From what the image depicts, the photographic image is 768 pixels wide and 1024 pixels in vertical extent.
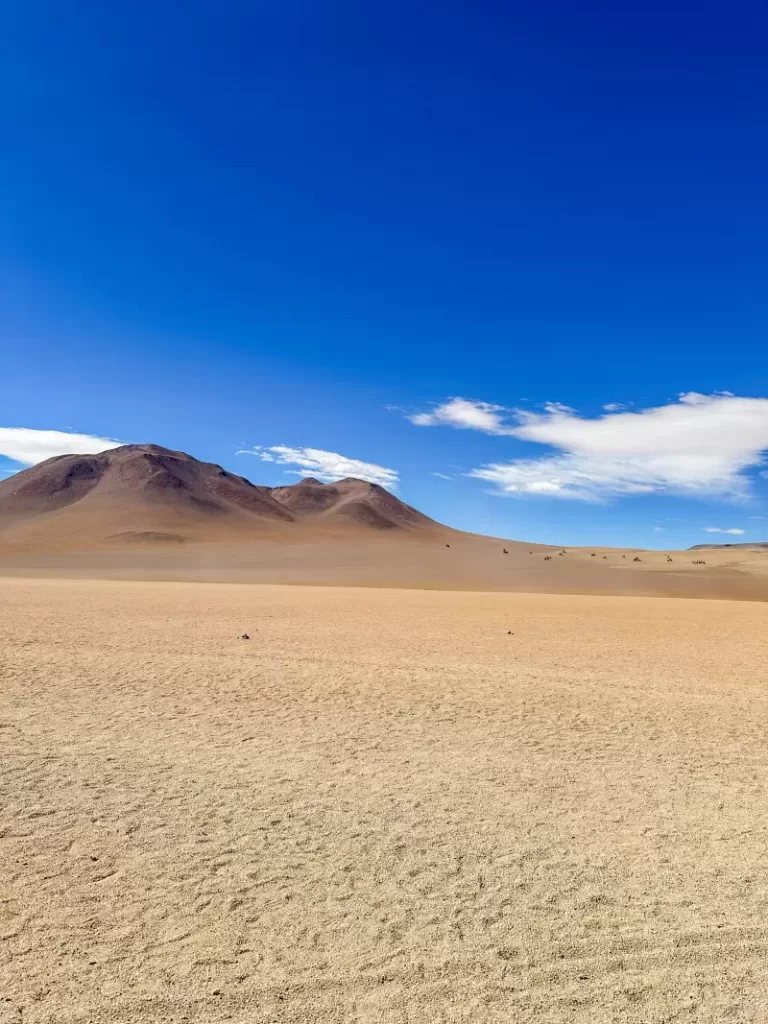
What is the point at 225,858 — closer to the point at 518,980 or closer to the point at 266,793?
the point at 266,793

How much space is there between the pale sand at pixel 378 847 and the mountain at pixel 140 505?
96253 millimetres

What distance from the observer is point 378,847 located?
5961 millimetres

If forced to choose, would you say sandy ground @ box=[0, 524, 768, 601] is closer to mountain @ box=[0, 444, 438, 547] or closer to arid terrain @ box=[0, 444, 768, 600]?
arid terrain @ box=[0, 444, 768, 600]

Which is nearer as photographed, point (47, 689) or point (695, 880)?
point (695, 880)

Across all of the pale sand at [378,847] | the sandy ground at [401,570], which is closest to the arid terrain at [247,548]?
the sandy ground at [401,570]

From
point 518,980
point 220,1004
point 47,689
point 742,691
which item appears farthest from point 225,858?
point 742,691

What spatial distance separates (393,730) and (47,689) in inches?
240

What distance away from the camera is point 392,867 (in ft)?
18.4

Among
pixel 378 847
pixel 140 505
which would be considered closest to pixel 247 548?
pixel 140 505

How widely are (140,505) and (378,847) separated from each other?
143 m

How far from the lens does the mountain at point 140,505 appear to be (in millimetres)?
116562

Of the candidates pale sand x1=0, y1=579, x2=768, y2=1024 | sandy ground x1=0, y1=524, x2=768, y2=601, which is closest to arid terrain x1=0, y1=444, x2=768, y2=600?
sandy ground x1=0, y1=524, x2=768, y2=601

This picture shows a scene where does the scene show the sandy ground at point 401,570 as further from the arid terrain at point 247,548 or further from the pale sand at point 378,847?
the pale sand at point 378,847

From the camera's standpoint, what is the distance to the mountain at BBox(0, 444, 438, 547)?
117m
